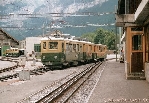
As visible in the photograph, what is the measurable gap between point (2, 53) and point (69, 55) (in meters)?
52.0

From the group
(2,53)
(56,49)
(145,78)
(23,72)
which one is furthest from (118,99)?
(2,53)

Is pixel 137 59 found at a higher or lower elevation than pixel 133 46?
lower

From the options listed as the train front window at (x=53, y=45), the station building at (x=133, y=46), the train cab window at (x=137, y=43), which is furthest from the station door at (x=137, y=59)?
the train front window at (x=53, y=45)

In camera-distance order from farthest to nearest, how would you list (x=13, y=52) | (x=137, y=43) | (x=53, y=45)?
(x=13, y=52) < (x=53, y=45) < (x=137, y=43)

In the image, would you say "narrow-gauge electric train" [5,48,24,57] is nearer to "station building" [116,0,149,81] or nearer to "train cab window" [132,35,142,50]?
"train cab window" [132,35,142,50]

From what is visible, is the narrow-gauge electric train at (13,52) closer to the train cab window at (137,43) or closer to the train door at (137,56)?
the train cab window at (137,43)

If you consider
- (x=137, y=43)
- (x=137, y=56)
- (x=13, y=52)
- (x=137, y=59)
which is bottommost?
(x=137, y=59)

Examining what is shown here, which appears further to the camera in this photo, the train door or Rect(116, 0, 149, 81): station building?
the train door

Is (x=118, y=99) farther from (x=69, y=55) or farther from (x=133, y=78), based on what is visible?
(x=69, y=55)

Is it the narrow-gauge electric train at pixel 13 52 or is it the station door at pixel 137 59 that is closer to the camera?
the station door at pixel 137 59

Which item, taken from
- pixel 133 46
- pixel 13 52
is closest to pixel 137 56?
pixel 133 46

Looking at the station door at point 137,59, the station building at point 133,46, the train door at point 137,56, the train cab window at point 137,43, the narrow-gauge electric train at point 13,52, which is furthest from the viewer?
the narrow-gauge electric train at point 13,52

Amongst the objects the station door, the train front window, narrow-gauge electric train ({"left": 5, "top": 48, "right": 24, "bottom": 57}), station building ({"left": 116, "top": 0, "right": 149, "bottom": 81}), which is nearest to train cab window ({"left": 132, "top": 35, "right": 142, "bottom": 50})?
station building ({"left": 116, "top": 0, "right": 149, "bottom": 81})

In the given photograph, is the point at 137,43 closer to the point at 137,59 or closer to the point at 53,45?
the point at 137,59
